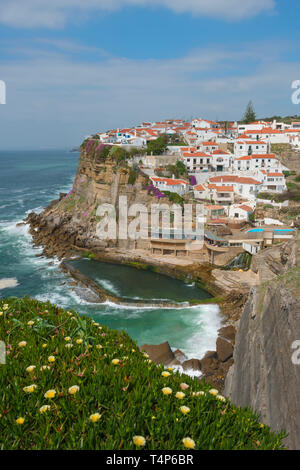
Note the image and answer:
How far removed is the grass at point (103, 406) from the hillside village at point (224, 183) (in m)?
25.5

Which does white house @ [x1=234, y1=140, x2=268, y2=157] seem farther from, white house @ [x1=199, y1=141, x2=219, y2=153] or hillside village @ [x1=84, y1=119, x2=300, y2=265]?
white house @ [x1=199, y1=141, x2=219, y2=153]

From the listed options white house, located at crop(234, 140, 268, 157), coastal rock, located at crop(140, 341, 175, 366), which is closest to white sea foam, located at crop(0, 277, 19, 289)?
coastal rock, located at crop(140, 341, 175, 366)

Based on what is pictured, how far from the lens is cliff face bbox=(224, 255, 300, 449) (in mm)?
6812

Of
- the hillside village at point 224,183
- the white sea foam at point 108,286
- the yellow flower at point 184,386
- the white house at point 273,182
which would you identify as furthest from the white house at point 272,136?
the yellow flower at point 184,386

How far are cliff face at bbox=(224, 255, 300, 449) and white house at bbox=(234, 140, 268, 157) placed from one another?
143ft

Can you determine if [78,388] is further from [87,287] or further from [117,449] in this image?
[87,287]

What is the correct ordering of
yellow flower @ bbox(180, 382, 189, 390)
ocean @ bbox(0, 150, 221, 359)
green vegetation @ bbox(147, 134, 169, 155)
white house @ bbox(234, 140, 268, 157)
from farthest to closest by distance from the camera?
white house @ bbox(234, 140, 268, 157) < green vegetation @ bbox(147, 134, 169, 155) < ocean @ bbox(0, 150, 221, 359) < yellow flower @ bbox(180, 382, 189, 390)

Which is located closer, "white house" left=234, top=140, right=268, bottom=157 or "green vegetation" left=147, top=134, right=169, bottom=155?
"green vegetation" left=147, top=134, right=169, bottom=155

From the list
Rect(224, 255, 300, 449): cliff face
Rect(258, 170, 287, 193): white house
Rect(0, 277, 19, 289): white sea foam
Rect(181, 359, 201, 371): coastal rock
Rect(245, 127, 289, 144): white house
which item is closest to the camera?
Rect(224, 255, 300, 449): cliff face

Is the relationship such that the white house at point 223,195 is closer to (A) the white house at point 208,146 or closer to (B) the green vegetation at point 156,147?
(B) the green vegetation at point 156,147

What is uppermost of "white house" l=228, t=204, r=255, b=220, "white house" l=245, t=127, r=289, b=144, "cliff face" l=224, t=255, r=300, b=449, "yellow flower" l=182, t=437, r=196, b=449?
"white house" l=245, t=127, r=289, b=144

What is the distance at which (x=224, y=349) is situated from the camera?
642 inches

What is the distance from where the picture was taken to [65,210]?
136 feet
